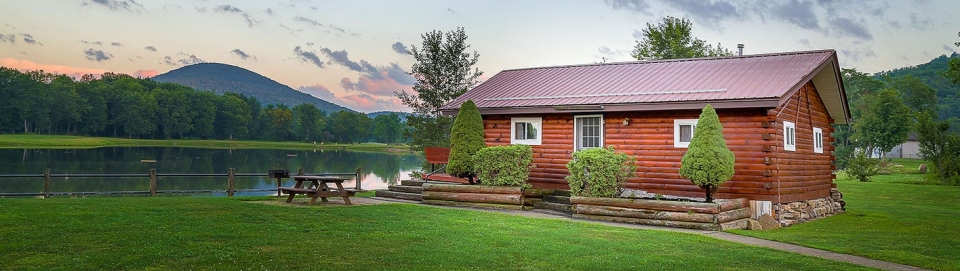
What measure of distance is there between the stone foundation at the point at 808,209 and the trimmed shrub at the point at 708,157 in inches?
90.9

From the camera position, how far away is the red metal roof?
16.9m

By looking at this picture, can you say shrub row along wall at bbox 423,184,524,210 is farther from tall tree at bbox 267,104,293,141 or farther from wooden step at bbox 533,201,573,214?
tall tree at bbox 267,104,293,141

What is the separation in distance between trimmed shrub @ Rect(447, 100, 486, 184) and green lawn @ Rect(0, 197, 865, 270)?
4.40m

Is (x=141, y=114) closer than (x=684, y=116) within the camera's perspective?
No

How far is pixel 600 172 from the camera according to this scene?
1586 cm

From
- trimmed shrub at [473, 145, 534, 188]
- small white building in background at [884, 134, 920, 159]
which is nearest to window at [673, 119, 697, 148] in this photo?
trimmed shrub at [473, 145, 534, 188]

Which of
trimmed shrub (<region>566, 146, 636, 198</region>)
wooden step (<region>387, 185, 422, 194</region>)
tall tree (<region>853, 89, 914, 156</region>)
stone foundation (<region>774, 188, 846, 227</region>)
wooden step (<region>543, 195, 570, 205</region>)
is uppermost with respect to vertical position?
tall tree (<region>853, 89, 914, 156</region>)

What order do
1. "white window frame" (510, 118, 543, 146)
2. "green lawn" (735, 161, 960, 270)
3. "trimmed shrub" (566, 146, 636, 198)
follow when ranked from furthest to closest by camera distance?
1. "white window frame" (510, 118, 543, 146)
2. "trimmed shrub" (566, 146, 636, 198)
3. "green lawn" (735, 161, 960, 270)

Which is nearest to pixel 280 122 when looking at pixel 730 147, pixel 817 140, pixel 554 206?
pixel 554 206

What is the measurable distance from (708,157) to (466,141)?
6635 millimetres

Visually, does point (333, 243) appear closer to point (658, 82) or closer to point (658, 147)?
point (658, 147)

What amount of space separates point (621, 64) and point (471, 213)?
893 centimetres

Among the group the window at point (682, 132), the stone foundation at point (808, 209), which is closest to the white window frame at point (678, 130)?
the window at point (682, 132)

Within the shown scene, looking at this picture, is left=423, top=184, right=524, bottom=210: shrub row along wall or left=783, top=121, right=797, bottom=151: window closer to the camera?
left=783, top=121, right=797, bottom=151: window
